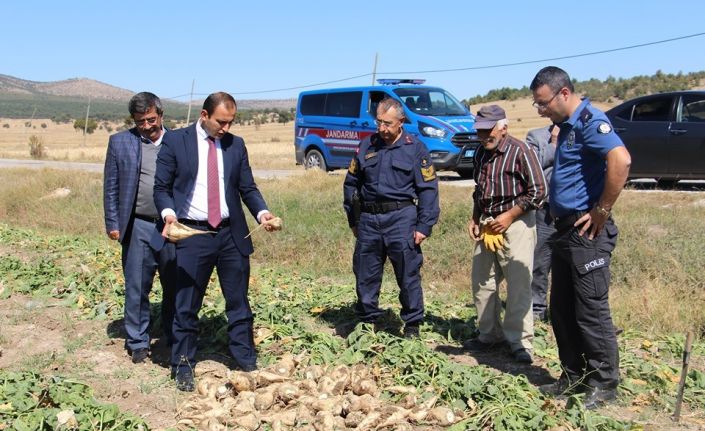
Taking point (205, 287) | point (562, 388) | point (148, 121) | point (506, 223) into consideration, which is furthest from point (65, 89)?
point (562, 388)

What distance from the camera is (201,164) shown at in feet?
16.0

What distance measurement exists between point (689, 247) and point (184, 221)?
572 centimetres

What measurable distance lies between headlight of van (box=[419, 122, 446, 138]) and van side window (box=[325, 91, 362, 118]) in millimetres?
1905

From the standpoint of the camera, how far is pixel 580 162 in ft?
14.3

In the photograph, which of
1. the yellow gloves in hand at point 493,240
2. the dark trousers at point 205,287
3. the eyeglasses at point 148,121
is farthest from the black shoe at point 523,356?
the eyeglasses at point 148,121

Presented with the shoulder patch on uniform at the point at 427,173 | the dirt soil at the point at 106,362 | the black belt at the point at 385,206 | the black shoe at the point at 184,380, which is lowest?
the dirt soil at the point at 106,362

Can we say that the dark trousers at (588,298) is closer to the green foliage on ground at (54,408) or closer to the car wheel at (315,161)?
the green foliage on ground at (54,408)

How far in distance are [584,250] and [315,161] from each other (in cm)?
1289

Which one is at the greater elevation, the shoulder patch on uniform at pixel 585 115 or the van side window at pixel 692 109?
the van side window at pixel 692 109

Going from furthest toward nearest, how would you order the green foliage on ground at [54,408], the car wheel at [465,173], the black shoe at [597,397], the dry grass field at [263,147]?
the dry grass field at [263,147] < the car wheel at [465,173] < the black shoe at [597,397] < the green foliage on ground at [54,408]

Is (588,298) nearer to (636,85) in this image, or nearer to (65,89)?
(636,85)

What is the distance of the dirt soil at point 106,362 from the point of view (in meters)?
4.55

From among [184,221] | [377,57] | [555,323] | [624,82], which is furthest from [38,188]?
[624,82]

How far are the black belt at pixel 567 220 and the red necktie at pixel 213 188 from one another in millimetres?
2190
